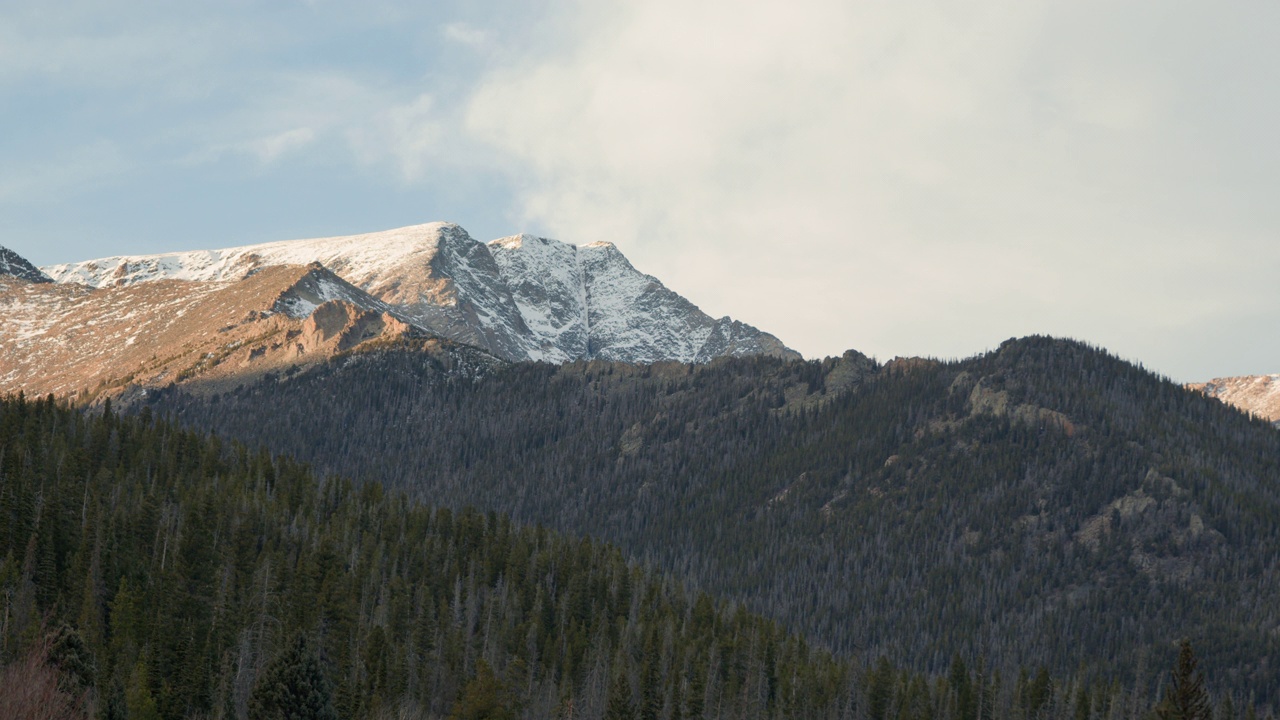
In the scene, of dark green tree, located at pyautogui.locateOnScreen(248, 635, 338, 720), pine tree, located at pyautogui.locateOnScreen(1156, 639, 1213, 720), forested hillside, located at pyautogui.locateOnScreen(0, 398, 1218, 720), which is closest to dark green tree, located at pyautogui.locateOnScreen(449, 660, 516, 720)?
forested hillside, located at pyautogui.locateOnScreen(0, 398, 1218, 720)

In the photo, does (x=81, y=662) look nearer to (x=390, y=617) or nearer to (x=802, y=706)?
(x=390, y=617)

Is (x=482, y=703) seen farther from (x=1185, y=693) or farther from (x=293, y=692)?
(x=1185, y=693)

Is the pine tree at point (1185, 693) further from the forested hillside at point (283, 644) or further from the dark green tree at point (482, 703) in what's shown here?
the dark green tree at point (482, 703)

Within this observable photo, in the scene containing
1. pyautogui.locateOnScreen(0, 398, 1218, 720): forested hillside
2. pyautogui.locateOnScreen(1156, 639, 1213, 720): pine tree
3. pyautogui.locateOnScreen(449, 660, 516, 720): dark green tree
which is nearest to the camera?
pyautogui.locateOnScreen(1156, 639, 1213, 720): pine tree

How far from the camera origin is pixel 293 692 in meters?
110

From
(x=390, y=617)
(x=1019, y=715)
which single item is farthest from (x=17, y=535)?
(x=1019, y=715)

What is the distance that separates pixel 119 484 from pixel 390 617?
44057mm

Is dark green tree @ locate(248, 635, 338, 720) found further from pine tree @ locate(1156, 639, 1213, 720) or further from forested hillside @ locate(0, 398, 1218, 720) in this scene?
pine tree @ locate(1156, 639, 1213, 720)

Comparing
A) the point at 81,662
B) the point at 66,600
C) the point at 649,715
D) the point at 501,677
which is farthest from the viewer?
the point at 501,677

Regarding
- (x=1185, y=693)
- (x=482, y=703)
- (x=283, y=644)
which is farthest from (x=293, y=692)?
(x=1185, y=693)

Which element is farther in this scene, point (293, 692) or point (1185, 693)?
point (293, 692)

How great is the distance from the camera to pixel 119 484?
192 meters

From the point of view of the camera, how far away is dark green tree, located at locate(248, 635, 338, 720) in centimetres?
10956

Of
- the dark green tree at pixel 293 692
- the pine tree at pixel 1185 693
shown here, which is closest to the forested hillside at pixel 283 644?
the dark green tree at pixel 293 692
